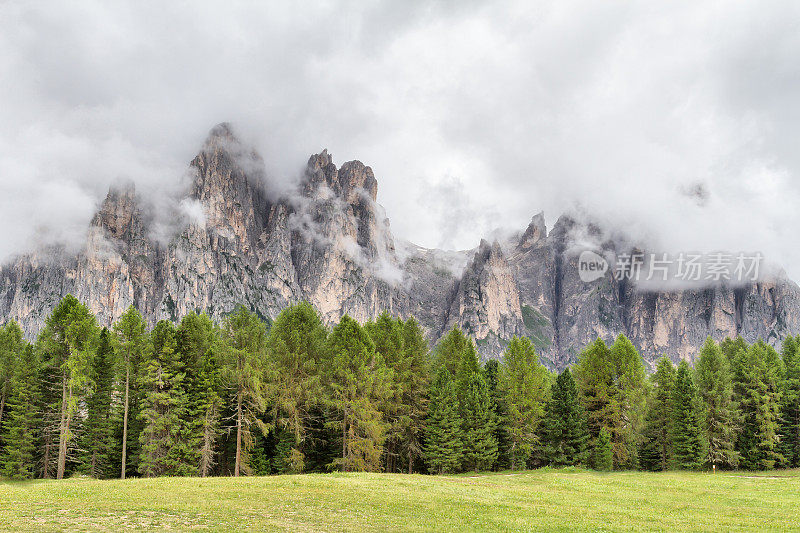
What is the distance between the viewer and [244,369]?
4369cm

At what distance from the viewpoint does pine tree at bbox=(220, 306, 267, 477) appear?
43.8 m

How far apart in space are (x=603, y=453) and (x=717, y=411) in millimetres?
13827

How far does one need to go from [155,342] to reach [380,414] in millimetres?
20950

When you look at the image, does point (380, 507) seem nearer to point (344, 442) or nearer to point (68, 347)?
point (344, 442)

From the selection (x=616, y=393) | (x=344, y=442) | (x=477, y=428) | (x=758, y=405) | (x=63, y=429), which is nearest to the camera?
(x=63, y=429)

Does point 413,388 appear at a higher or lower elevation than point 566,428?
higher

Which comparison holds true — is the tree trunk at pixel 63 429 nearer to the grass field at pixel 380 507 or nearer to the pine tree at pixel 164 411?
the pine tree at pixel 164 411

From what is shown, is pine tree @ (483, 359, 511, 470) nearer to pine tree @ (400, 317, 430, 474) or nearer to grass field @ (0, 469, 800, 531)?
pine tree @ (400, 317, 430, 474)

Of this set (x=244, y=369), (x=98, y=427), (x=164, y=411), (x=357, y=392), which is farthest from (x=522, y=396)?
(x=98, y=427)

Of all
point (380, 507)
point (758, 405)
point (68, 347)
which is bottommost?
point (380, 507)

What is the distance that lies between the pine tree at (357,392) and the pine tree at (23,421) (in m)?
26.1

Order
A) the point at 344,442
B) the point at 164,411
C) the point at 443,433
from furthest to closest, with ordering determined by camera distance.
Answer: the point at 443,433 < the point at 344,442 < the point at 164,411

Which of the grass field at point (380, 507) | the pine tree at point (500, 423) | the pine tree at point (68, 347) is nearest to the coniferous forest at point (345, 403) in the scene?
the pine tree at point (68, 347)

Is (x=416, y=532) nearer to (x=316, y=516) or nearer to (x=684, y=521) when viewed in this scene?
(x=316, y=516)
